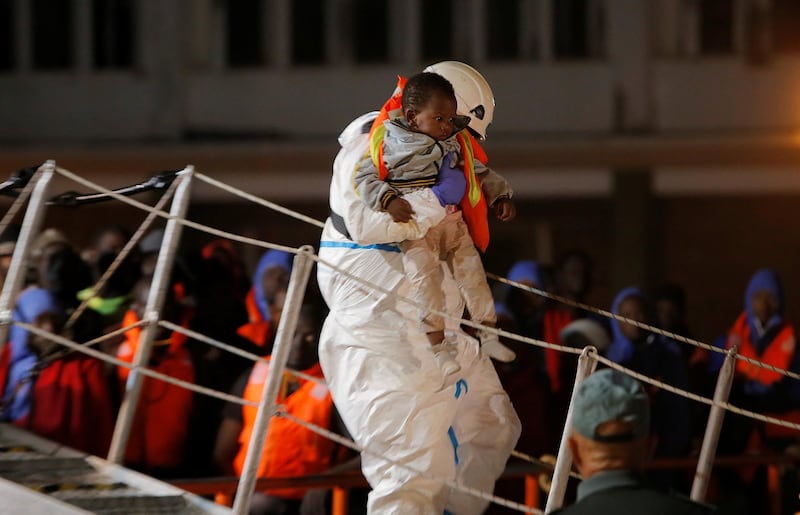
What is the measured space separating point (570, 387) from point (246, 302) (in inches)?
70.1

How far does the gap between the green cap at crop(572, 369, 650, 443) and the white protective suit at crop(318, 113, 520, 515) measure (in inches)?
60.5

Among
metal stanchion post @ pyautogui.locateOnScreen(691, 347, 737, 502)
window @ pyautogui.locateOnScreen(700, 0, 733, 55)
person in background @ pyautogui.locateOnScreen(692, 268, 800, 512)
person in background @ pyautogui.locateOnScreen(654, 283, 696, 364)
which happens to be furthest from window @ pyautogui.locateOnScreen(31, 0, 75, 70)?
metal stanchion post @ pyautogui.locateOnScreen(691, 347, 737, 502)

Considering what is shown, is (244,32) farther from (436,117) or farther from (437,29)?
(436,117)

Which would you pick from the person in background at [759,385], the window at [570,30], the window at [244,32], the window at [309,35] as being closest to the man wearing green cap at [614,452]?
the person in background at [759,385]

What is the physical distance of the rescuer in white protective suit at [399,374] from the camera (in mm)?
4812

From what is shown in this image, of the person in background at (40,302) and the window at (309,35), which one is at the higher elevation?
the window at (309,35)

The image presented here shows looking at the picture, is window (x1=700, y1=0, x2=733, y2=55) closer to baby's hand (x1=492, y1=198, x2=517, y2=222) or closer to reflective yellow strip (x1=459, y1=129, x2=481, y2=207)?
baby's hand (x1=492, y1=198, x2=517, y2=222)

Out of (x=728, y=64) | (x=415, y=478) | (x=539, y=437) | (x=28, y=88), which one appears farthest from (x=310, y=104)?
(x=415, y=478)

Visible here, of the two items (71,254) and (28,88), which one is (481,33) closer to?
(28,88)

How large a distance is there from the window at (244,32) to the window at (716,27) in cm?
510

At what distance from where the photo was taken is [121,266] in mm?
7555

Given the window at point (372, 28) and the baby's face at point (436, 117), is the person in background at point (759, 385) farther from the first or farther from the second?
the window at point (372, 28)

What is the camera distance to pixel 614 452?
325 cm

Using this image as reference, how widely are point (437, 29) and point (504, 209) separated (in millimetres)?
12188
